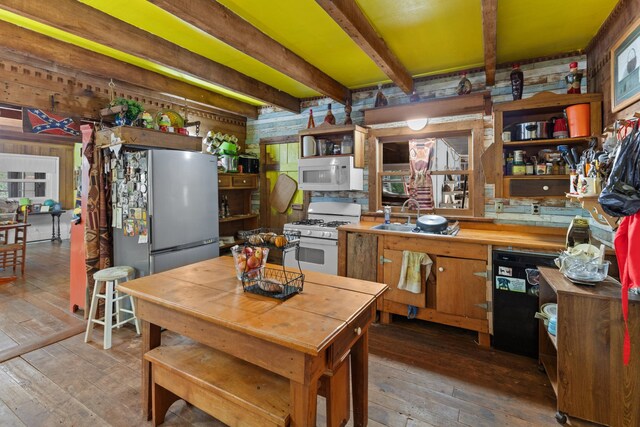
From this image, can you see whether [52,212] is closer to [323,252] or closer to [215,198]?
[215,198]

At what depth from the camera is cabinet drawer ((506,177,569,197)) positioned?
9.23 ft

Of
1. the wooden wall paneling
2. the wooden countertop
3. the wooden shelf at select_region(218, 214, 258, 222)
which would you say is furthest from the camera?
the wooden wall paneling

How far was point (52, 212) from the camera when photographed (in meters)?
7.39

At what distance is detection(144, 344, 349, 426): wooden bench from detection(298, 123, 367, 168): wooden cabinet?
264cm

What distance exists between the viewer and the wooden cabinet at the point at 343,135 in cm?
375

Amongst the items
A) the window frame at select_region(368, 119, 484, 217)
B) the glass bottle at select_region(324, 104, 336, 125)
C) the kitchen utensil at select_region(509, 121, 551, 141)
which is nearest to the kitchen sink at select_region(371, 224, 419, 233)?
the window frame at select_region(368, 119, 484, 217)

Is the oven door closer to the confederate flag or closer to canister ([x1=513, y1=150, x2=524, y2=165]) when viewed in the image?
canister ([x1=513, y1=150, x2=524, y2=165])

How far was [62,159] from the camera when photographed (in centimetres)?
797

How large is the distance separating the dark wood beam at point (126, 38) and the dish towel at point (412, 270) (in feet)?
8.34

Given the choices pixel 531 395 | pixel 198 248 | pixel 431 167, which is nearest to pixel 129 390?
pixel 198 248

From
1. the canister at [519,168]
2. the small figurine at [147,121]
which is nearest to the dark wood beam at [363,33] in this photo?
the canister at [519,168]

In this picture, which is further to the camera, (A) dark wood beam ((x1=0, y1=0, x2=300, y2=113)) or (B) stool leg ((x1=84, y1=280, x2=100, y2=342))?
(B) stool leg ((x1=84, y1=280, x2=100, y2=342))

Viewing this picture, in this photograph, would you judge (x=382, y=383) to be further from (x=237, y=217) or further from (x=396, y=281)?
(x=237, y=217)

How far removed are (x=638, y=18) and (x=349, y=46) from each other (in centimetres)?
192
